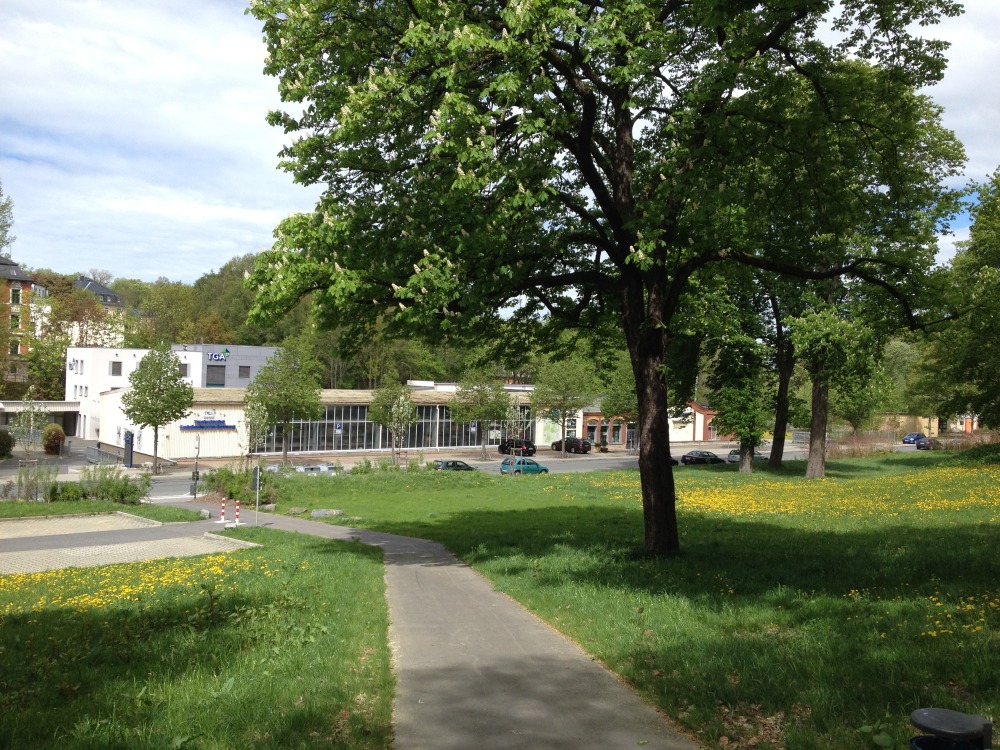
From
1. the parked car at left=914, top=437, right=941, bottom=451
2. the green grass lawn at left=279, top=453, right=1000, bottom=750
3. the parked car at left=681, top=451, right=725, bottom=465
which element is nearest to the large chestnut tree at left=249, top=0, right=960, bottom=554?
the green grass lawn at left=279, top=453, right=1000, bottom=750

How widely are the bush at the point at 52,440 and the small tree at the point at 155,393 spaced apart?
14.7m

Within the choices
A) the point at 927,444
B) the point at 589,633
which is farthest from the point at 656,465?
the point at 927,444

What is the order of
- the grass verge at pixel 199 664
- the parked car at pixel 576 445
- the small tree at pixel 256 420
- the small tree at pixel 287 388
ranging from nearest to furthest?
the grass verge at pixel 199 664 < the small tree at pixel 256 420 < the small tree at pixel 287 388 < the parked car at pixel 576 445

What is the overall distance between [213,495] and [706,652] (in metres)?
30.6

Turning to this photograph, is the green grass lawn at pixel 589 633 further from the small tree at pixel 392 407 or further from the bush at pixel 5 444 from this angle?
the bush at pixel 5 444

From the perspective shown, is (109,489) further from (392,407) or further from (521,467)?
(392,407)

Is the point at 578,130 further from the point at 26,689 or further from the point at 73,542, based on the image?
the point at 73,542

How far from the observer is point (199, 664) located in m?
7.15

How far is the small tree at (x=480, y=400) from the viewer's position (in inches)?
2355

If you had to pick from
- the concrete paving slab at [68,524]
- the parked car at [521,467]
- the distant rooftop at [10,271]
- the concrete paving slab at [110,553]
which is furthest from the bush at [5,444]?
the concrete paving slab at [110,553]

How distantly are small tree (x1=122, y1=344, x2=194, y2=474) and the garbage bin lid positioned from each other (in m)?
47.3

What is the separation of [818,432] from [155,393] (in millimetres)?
36620

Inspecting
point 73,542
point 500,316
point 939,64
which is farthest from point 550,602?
point 73,542

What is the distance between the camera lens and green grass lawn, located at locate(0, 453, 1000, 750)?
5.80 m
